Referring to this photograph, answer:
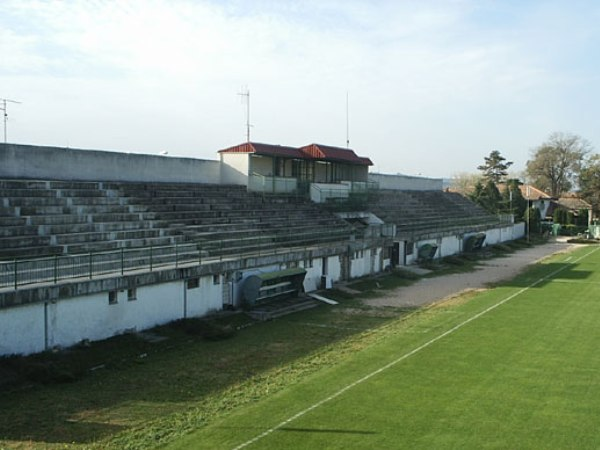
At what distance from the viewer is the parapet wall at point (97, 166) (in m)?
25.1

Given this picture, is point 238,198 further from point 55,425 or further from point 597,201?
point 597,201

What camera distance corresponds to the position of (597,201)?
82.6 m

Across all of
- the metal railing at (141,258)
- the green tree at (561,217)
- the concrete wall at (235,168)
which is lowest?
the metal railing at (141,258)

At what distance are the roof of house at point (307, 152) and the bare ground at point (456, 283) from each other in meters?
10.8

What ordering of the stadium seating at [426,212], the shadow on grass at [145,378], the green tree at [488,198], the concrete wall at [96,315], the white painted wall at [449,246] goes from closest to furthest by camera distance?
the shadow on grass at [145,378], the concrete wall at [96,315], the white painted wall at [449,246], the stadium seating at [426,212], the green tree at [488,198]

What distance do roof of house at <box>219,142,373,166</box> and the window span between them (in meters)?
15.4

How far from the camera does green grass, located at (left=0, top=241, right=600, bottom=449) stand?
11.6 metres

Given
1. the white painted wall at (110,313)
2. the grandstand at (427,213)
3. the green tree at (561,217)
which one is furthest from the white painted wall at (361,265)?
the green tree at (561,217)

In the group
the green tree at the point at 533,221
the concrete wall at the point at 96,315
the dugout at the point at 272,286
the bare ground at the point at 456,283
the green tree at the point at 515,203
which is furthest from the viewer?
the green tree at the point at 515,203

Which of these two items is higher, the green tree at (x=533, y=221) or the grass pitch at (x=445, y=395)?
the green tree at (x=533, y=221)

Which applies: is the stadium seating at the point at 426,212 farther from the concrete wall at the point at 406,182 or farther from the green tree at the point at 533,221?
the green tree at the point at 533,221

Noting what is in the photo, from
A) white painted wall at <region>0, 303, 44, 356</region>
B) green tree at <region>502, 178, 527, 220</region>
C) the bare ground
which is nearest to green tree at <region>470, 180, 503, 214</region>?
green tree at <region>502, 178, 527, 220</region>

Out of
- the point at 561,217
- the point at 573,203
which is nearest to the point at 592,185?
the point at 573,203

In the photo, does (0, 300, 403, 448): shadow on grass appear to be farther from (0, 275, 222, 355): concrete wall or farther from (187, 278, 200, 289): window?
(187, 278, 200, 289): window
